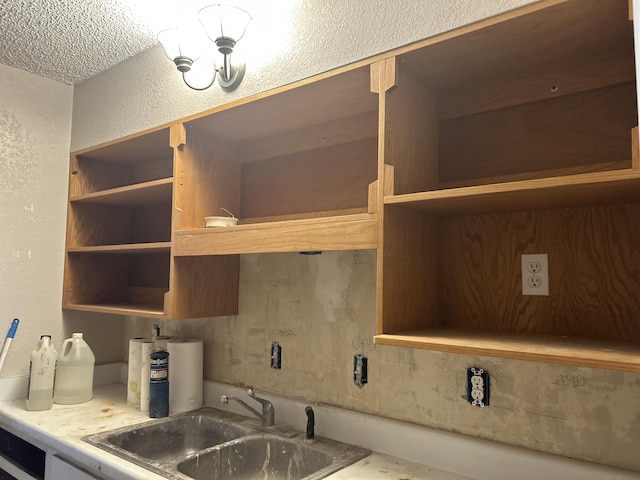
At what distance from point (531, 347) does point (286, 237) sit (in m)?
0.76

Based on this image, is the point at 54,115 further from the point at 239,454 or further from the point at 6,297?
the point at 239,454

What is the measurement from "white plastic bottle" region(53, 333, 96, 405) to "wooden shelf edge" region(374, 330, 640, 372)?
161cm

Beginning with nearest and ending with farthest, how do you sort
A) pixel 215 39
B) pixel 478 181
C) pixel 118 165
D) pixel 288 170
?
pixel 478 181, pixel 215 39, pixel 288 170, pixel 118 165

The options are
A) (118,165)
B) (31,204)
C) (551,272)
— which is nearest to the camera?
(551,272)

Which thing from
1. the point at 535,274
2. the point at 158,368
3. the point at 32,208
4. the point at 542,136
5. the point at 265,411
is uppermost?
the point at 542,136

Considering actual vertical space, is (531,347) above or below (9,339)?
above

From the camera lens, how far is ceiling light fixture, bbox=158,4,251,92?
61.9 inches

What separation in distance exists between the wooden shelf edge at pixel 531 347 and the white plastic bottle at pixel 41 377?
5.31 ft

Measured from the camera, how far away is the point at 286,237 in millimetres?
1531

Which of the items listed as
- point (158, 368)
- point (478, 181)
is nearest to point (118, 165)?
point (158, 368)

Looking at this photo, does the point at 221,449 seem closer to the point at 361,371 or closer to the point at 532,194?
the point at 361,371

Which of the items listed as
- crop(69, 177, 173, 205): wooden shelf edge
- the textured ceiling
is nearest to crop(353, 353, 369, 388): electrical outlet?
crop(69, 177, 173, 205): wooden shelf edge

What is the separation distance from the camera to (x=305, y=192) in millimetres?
1893

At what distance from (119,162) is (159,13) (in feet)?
3.12
